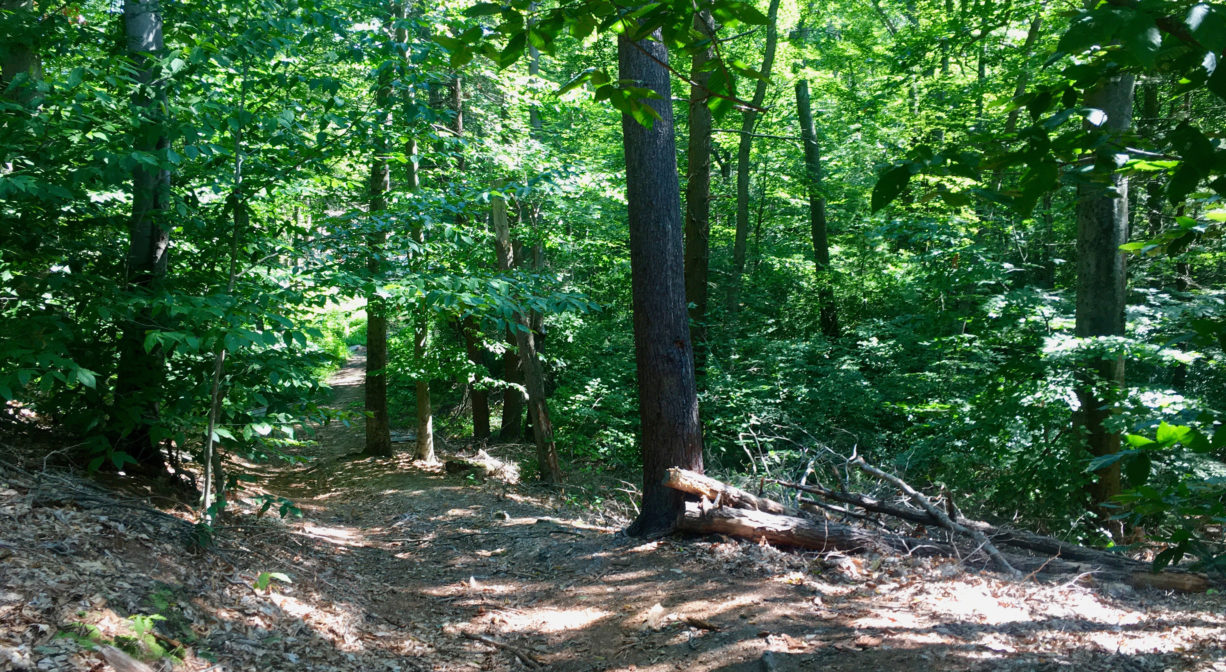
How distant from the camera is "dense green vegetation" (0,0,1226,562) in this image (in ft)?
7.00

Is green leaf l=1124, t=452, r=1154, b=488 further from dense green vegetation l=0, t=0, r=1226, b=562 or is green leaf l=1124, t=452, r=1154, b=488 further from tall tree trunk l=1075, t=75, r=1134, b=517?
tall tree trunk l=1075, t=75, r=1134, b=517

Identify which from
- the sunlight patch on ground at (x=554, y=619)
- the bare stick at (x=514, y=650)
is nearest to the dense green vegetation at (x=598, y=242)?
the sunlight patch on ground at (x=554, y=619)

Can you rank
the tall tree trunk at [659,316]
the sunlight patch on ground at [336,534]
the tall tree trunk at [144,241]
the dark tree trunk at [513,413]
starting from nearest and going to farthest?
the tall tree trunk at [144,241] < the tall tree trunk at [659,316] < the sunlight patch on ground at [336,534] < the dark tree trunk at [513,413]

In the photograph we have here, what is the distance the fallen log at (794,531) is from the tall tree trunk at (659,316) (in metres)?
0.29

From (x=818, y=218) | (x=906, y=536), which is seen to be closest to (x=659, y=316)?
(x=906, y=536)

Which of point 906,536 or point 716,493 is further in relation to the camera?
point 716,493

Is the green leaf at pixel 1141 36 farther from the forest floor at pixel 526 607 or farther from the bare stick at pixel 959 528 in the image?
the bare stick at pixel 959 528

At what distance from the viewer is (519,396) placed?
1468cm

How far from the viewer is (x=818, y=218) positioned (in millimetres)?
17125

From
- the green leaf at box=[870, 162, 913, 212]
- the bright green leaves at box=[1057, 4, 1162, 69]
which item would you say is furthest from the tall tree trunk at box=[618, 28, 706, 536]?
the bright green leaves at box=[1057, 4, 1162, 69]

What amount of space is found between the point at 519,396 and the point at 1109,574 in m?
11.0

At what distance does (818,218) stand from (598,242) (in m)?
6.68

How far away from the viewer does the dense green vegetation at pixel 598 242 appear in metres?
2.13

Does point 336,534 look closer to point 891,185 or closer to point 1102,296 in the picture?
point 891,185
